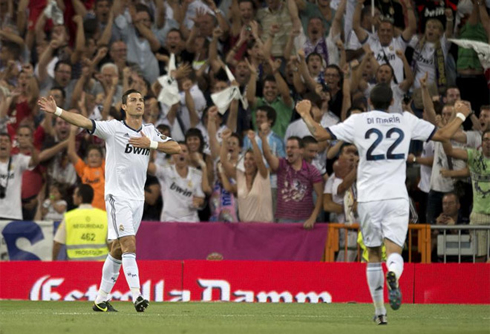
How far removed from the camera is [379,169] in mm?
11016

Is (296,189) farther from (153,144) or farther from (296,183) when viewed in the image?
(153,144)

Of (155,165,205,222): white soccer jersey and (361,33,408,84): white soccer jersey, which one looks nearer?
(155,165,205,222): white soccer jersey

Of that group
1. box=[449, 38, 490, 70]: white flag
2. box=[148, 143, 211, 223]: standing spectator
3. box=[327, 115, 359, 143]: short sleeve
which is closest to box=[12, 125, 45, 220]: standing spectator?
box=[148, 143, 211, 223]: standing spectator

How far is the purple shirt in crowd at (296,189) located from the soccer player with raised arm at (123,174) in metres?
5.19

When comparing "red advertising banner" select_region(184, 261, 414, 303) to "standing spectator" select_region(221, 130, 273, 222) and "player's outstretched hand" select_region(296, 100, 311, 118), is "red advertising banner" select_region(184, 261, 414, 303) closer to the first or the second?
"standing spectator" select_region(221, 130, 273, 222)

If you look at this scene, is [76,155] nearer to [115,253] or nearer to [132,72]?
[132,72]

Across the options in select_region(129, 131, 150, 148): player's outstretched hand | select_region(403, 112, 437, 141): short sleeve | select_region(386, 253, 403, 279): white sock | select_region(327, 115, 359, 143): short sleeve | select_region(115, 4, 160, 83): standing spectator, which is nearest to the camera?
select_region(386, 253, 403, 279): white sock

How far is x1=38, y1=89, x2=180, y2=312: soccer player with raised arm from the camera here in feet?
41.3

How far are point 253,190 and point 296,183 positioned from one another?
79 cm

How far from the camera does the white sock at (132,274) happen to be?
484 inches

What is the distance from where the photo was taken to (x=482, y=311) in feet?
46.3

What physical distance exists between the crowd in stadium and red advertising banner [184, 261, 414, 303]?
97cm

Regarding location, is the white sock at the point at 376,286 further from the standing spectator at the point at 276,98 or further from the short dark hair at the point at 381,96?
the standing spectator at the point at 276,98

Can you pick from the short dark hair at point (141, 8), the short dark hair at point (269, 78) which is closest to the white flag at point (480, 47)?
the short dark hair at point (269, 78)
